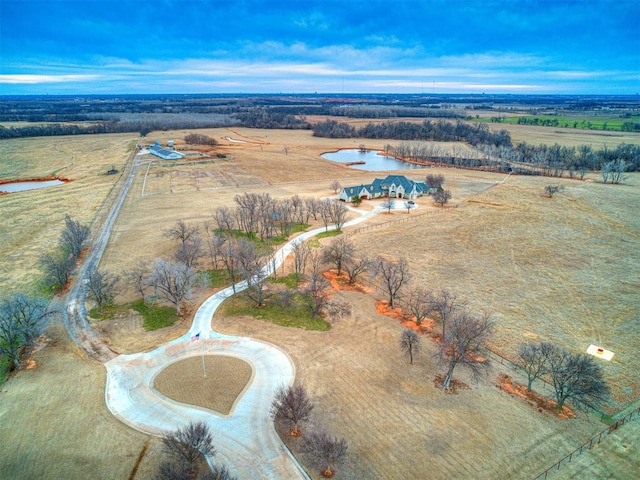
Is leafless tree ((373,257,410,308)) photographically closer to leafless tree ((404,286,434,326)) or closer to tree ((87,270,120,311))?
leafless tree ((404,286,434,326))

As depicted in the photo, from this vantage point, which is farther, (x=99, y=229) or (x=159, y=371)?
(x=99, y=229)

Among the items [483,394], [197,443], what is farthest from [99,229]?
[483,394]

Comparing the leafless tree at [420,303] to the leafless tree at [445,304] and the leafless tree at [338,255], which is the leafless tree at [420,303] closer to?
the leafless tree at [445,304]

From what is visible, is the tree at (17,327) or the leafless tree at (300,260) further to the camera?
the leafless tree at (300,260)

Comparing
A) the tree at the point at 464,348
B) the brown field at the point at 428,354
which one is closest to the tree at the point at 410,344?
the brown field at the point at 428,354

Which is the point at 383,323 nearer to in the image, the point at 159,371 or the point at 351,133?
the point at 159,371
